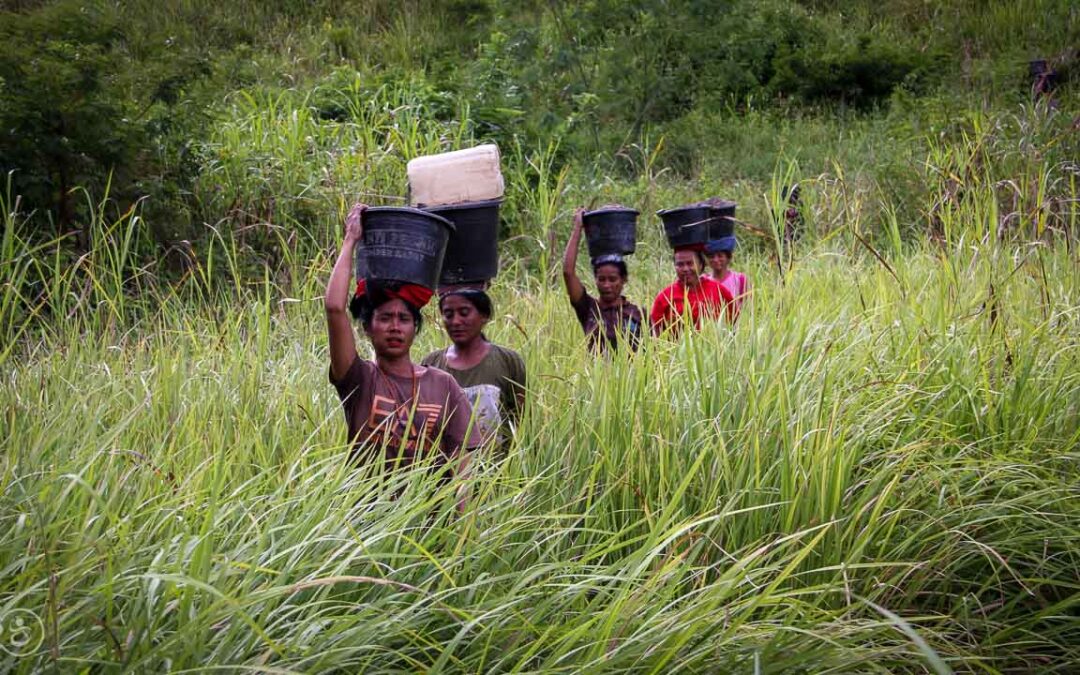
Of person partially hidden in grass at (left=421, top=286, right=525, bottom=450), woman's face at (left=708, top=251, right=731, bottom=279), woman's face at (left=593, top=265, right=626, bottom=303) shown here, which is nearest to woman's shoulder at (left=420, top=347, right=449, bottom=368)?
person partially hidden in grass at (left=421, top=286, right=525, bottom=450)

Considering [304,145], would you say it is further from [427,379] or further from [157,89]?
[427,379]

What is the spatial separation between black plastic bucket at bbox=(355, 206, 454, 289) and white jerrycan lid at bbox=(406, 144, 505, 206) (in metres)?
0.75

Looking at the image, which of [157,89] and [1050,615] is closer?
[1050,615]

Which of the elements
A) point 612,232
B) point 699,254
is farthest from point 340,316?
point 699,254

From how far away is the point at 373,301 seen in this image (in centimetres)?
352

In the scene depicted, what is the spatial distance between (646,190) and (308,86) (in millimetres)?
5041

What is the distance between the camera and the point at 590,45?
1352 centimetres

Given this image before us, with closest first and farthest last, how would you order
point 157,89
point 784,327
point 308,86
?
point 784,327, point 157,89, point 308,86

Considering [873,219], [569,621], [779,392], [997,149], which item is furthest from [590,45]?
[569,621]

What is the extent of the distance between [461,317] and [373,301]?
0.74m

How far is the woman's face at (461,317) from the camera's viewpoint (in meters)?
4.22

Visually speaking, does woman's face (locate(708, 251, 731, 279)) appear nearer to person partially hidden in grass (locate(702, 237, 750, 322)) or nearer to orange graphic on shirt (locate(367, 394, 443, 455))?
person partially hidden in grass (locate(702, 237, 750, 322))

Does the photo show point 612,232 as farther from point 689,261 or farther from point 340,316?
point 340,316

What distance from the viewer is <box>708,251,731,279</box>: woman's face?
20.2ft
